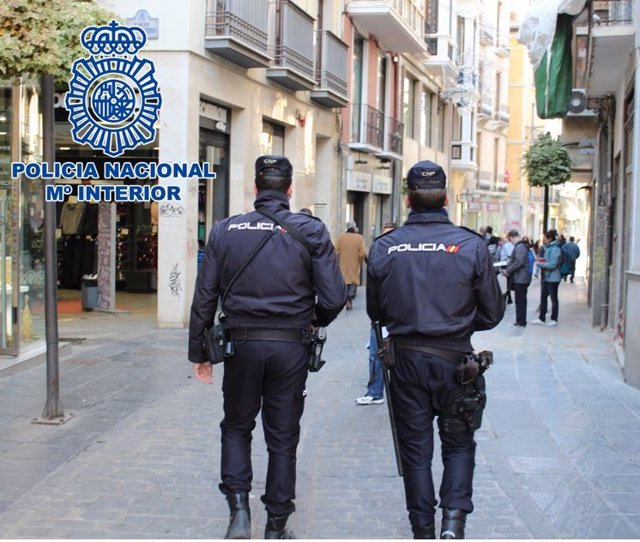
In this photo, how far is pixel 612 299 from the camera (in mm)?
14344

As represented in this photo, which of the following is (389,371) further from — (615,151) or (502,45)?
(502,45)

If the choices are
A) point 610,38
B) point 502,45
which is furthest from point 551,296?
point 502,45

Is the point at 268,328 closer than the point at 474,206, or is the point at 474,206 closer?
the point at 268,328

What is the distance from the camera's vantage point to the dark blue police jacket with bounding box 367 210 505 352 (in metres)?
4.45

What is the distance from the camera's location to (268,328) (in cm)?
463

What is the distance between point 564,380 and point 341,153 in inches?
538

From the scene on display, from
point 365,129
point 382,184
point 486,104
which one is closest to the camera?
point 365,129

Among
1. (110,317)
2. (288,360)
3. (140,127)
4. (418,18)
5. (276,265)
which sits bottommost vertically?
(110,317)

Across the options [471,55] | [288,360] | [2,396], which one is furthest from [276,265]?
[471,55]

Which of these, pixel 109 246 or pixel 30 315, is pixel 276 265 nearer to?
pixel 30 315

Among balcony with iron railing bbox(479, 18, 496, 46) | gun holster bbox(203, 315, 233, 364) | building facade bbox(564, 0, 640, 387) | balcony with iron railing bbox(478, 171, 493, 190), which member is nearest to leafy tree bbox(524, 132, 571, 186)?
building facade bbox(564, 0, 640, 387)

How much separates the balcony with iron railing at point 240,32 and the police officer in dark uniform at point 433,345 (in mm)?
10756

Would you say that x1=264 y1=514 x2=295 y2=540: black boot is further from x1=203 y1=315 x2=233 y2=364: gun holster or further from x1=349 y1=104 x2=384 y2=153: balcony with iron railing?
x1=349 y1=104 x2=384 y2=153: balcony with iron railing

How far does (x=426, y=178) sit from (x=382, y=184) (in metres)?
22.4
